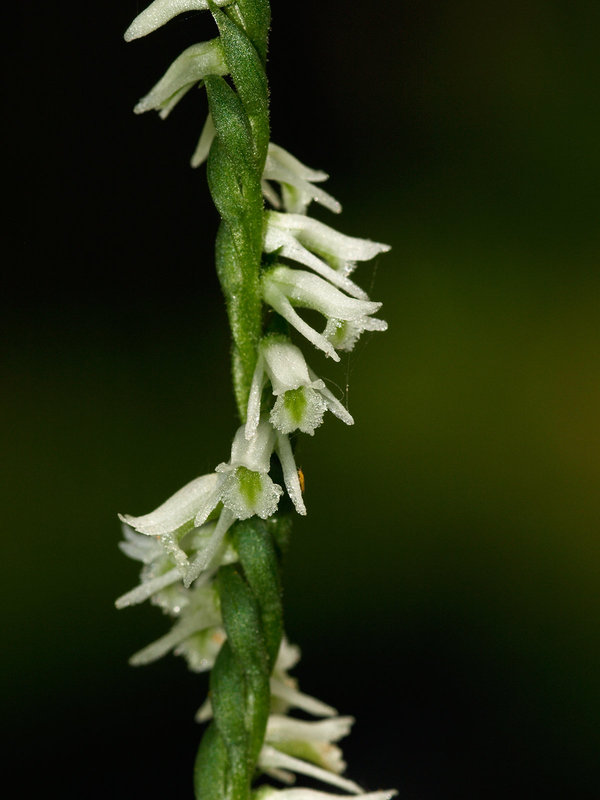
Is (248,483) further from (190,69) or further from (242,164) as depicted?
(190,69)

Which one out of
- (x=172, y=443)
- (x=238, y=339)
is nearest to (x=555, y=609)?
(x=172, y=443)

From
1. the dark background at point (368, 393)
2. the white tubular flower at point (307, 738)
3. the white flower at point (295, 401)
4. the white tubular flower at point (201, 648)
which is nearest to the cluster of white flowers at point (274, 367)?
the white flower at point (295, 401)

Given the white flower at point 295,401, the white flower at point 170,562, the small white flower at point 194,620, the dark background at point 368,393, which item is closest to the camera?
the white flower at point 295,401

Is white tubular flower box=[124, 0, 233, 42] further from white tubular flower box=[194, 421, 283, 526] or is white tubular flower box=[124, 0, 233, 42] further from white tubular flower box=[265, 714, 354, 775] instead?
white tubular flower box=[265, 714, 354, 775]

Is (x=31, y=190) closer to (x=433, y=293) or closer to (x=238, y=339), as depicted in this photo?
(x=433, y=293)

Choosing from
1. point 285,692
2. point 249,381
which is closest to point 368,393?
point 285,692

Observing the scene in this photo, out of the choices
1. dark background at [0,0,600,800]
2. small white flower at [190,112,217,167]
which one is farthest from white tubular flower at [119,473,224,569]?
dark background at [0,0,600,800]

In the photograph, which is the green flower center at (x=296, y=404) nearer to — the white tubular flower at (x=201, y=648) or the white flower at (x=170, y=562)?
the white flower at (x=170, y=562)
